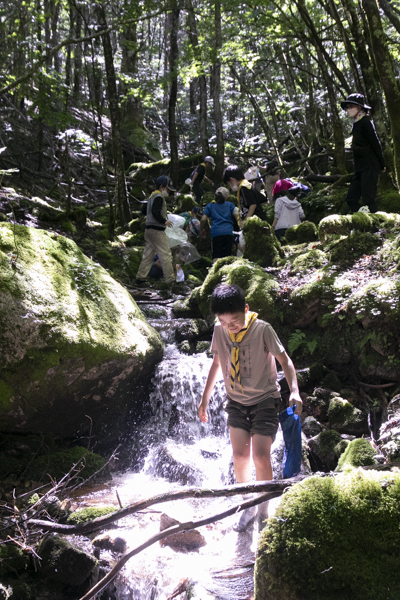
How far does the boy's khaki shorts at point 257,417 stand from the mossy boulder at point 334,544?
0.98 m

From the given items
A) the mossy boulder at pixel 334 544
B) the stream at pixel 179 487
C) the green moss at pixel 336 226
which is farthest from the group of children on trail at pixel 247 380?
the green moss at pixel 336 226

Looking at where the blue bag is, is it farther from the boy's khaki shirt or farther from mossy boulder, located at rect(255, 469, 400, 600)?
mossy boulder, located at rect(255, 469, 400, 600)

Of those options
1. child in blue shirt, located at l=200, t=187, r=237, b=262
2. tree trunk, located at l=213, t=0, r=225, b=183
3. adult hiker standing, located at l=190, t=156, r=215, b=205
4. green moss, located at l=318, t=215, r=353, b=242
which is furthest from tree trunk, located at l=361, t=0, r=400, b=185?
tree trunk, located at l=213, t=0, r=225, b=183

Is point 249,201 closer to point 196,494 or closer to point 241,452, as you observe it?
point 241,452

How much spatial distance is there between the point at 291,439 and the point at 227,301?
1239 mm

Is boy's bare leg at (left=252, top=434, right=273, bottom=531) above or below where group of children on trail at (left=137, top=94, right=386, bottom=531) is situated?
below

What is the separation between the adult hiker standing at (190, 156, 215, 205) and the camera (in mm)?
14828

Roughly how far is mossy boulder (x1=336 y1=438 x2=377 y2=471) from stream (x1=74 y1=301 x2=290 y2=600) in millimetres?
810

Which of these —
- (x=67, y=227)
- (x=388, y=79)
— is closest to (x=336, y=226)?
(x=388, y=79)

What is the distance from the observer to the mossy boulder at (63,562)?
138 inches

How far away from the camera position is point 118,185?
1426 centimetres

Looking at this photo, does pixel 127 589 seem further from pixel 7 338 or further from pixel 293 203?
pixel 293 203

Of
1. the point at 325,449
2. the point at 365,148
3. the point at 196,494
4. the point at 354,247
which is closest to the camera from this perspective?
the point at 196,494

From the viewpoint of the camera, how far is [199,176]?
50.0 ft
